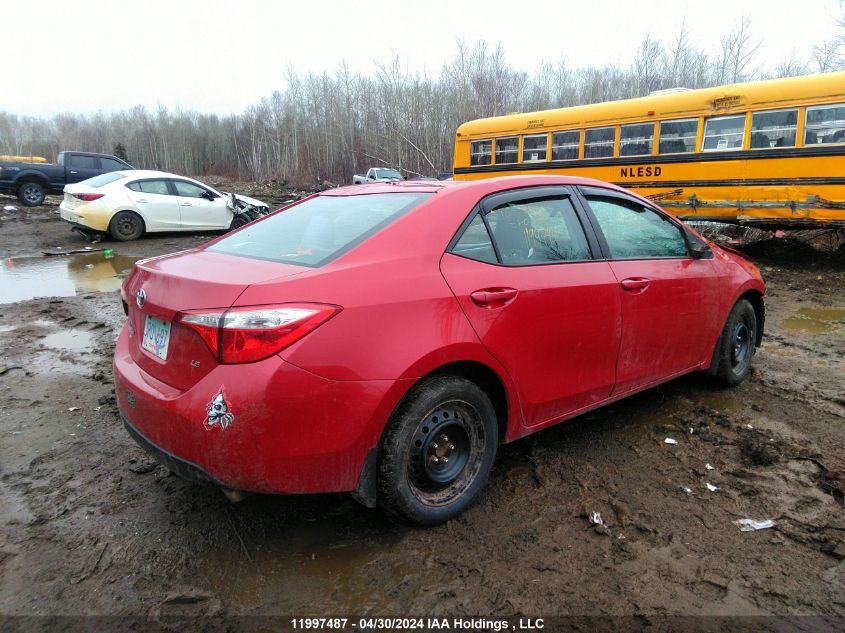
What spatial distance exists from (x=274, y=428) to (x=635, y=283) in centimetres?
222

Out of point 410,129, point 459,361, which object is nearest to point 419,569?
point 459,361

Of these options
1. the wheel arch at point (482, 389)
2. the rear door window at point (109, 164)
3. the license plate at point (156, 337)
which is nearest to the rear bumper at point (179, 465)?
the license plate at point (156, 337)

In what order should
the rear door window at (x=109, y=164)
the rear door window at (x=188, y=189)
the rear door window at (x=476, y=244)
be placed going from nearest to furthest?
1. the rear door window at (x=476, y=244)
2. the rear door window at (x=188, y=189)
3. the rear door window at (x=109, y=164)

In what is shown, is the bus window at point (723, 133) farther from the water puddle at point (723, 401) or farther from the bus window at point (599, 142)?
the water puddle at point (723, 401)

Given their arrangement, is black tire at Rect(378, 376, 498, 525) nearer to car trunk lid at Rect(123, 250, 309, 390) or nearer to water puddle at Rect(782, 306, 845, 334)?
car trunk lid at Rect(123, 250, 309, 390)

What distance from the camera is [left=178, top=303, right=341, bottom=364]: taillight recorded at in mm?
2158

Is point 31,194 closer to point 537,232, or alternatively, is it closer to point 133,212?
point 133,212

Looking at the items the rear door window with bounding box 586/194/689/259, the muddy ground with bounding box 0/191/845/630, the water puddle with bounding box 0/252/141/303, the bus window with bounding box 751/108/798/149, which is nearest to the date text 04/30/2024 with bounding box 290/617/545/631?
the muddy ground with bounding box 0/191/845/630

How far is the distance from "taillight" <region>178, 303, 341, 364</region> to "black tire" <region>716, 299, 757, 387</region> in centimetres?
329

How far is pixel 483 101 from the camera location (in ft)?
140

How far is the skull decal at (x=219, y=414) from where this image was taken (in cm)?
216

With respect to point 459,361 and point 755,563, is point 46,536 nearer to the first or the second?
point 459,361

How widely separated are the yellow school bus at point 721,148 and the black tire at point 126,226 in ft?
29.2

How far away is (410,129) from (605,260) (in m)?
45.7
